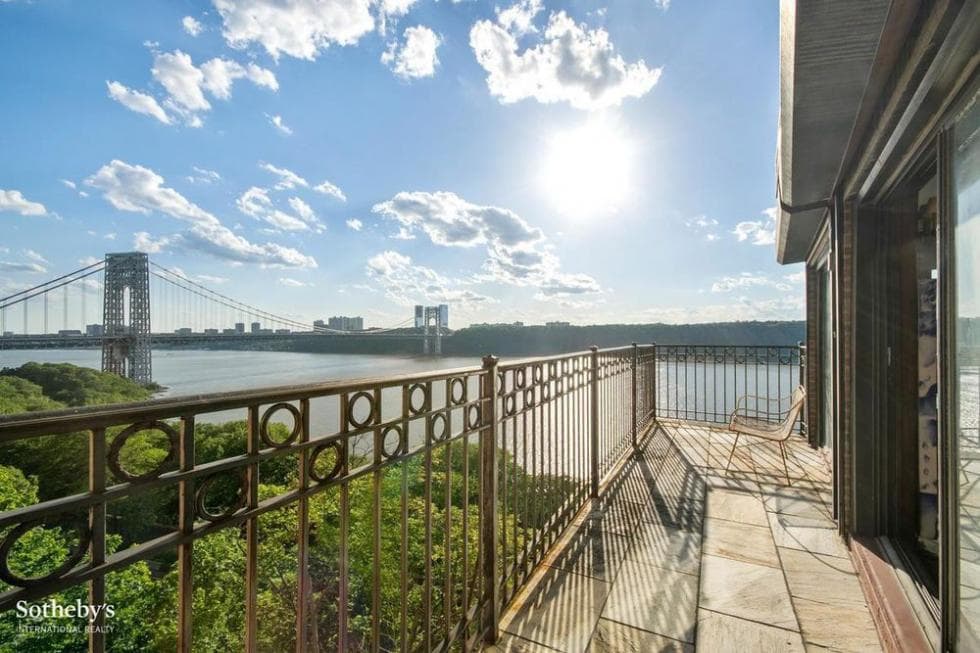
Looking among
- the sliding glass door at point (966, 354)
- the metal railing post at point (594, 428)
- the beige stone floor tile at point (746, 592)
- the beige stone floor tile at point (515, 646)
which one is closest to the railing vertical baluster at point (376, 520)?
the beige stone floor tile at point (515, 646)

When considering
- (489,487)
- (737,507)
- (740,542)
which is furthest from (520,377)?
(737,507)

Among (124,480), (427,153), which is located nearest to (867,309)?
(124,480)

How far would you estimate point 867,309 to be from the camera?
2.29 metres

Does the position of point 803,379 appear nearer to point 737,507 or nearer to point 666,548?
point 737,507

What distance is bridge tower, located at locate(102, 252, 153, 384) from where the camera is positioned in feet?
77.2

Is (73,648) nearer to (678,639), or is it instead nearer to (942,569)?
(678,639)

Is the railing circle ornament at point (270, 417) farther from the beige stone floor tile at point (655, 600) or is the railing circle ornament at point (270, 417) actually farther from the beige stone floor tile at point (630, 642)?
the beige stone floor tile at point (655, 600)

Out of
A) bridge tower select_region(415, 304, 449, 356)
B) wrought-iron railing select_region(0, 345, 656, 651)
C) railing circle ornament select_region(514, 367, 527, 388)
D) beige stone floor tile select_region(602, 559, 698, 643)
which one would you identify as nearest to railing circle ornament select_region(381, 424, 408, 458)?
wrought-iron railing select_region(0, 345, 656, 651)

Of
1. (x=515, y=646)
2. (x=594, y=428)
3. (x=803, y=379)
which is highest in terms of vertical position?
(x=803, y=379)

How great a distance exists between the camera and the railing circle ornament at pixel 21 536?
53cm

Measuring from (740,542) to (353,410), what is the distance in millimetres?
2483

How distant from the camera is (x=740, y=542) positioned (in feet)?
7.82

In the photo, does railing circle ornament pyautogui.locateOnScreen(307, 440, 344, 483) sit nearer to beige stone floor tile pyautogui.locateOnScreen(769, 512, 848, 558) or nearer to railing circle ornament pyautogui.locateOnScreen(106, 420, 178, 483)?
railing circle ornament pyautogui.locateOnScreen(106, 420, 178, 483)

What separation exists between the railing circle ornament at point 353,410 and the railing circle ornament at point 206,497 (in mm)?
263
